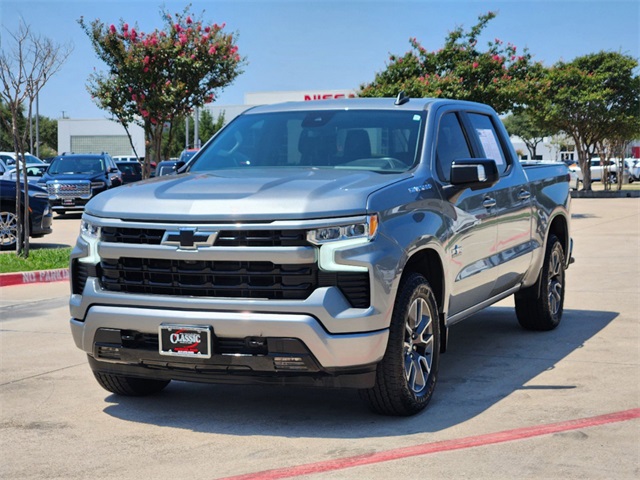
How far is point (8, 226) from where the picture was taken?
16672 mm

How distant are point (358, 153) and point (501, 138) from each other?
6.76 ft

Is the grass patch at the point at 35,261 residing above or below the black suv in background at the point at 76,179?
below

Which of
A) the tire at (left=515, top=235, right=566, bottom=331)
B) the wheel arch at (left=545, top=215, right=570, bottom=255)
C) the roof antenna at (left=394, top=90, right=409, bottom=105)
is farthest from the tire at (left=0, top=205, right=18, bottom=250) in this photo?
the roof antenna at (left=394, top=90, right=409, bottom=105)

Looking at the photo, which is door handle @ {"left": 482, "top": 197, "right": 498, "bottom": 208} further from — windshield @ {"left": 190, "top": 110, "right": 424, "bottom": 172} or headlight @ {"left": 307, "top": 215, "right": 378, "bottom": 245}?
headlight @ {"left": 307, "top": 215, "right": 378, "bottom": 245}

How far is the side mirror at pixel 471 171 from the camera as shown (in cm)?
662

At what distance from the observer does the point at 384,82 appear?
1111 inches

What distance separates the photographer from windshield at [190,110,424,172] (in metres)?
6.79

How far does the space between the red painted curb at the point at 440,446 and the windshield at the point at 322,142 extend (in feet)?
6.17

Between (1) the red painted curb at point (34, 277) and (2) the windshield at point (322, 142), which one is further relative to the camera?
(1) the red painted curb at point (34, 277)

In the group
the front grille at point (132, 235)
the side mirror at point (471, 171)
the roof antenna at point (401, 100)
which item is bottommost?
the front grille at point (132, 235)

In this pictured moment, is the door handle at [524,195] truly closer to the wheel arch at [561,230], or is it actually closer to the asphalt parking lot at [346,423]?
the wheel arch at [561,230]

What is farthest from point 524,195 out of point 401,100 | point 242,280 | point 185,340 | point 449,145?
point 185,340

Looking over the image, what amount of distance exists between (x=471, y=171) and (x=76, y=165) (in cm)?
2352

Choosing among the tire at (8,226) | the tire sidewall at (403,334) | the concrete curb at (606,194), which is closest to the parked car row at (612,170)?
the concrete curb at (606,194)
